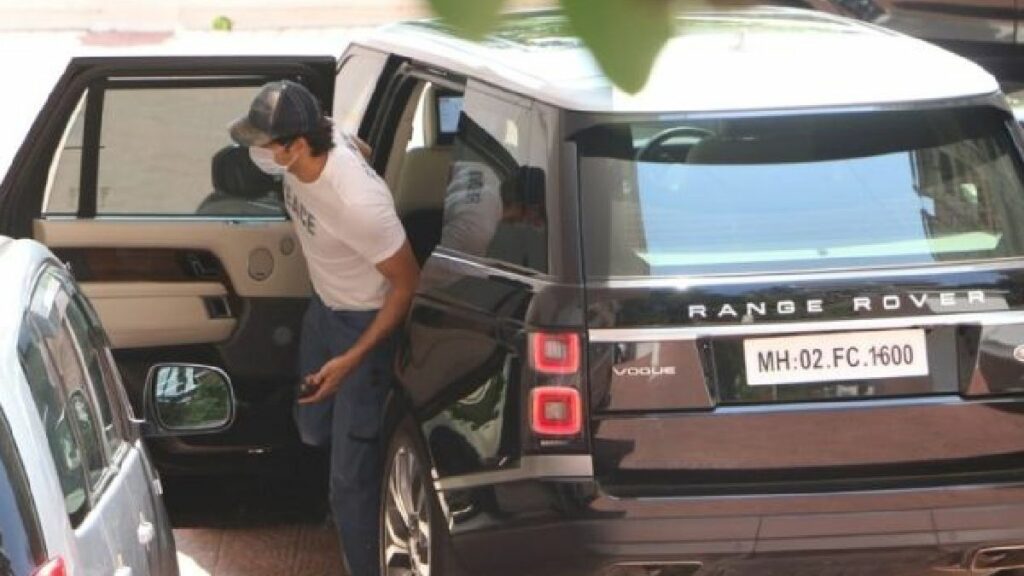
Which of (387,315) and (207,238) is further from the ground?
(207,238)

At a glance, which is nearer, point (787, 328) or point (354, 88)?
point (787, 328)

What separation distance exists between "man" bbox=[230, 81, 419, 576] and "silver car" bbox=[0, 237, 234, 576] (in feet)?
2.75

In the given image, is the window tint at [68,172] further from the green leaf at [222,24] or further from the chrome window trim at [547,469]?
the green leaf at [222,24]

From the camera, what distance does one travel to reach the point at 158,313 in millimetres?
5969

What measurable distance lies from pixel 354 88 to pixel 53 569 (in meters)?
3.38

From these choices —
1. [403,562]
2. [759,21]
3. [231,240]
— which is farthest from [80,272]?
[759,21]

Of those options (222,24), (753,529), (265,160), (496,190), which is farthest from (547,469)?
(222,24)

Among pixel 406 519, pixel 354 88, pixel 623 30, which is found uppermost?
pixel 623 30

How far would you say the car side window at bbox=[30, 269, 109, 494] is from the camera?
11.9 feet

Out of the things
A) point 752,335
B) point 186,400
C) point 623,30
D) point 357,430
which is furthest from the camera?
point 357,430

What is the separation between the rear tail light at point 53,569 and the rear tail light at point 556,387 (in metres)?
1.59

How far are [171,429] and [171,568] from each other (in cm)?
40

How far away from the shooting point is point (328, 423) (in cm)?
589

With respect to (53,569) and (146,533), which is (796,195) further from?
(53,569)
